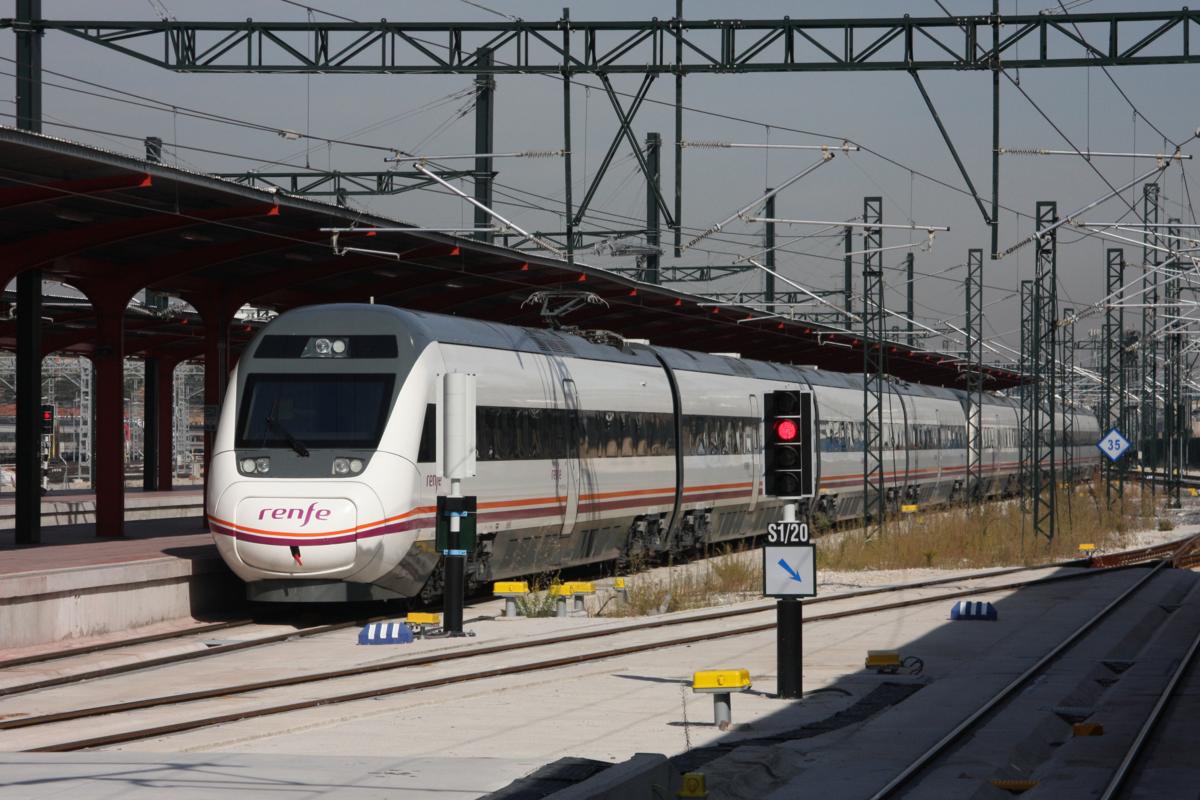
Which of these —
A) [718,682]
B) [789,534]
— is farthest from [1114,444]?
[718,682]

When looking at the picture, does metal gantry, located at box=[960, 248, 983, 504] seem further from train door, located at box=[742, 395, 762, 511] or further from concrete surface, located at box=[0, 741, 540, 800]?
concrete surface, located at box=[0, 741, 540, 800]

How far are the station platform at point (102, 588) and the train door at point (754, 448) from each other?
11.8 m

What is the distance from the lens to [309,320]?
20031mm

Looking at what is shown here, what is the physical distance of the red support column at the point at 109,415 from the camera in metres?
25.2

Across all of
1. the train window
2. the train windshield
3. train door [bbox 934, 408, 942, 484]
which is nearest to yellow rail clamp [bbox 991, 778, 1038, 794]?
the train windshield

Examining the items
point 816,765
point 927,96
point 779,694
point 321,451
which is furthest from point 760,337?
point 816,765

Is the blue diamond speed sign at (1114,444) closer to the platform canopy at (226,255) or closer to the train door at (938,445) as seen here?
the train door at (938,445)

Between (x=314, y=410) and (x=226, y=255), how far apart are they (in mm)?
5119

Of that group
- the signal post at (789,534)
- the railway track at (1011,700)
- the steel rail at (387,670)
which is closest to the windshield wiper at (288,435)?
the steel rail at (387,670)

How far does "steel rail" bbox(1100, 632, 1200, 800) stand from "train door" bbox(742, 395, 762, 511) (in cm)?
1514

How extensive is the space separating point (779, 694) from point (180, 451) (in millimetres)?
96194

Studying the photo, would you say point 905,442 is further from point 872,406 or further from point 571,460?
point 571,460

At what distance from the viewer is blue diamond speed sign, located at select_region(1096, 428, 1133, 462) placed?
147ft

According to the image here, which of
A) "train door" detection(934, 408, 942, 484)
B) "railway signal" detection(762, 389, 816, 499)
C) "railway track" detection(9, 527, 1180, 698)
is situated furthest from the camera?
"train door" detection(934, 408, 942, 484)
